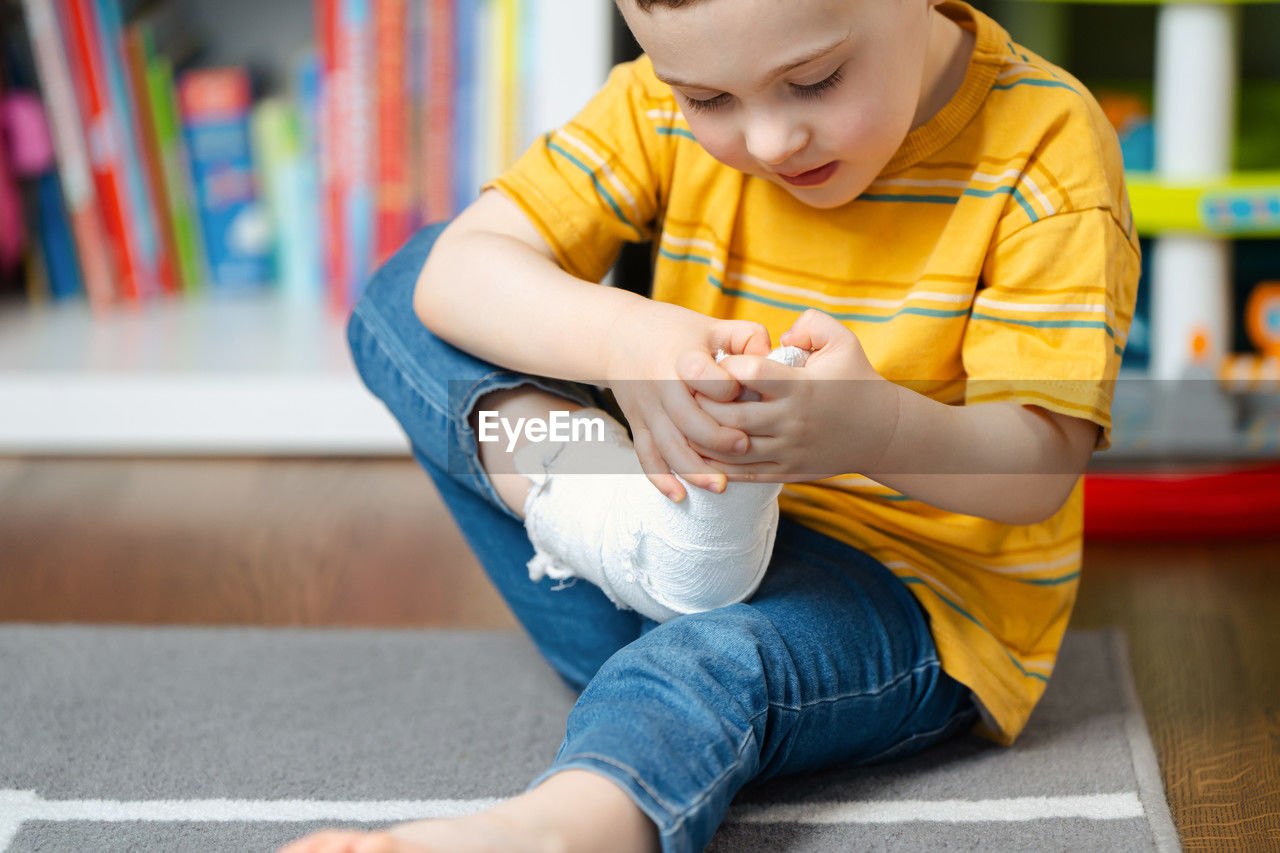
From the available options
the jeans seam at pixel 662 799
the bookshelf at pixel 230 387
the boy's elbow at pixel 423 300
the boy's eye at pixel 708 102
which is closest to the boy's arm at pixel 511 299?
the boy's elbow at pixel 423 300

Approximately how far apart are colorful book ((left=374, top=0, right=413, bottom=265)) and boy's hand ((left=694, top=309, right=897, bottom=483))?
830 mm

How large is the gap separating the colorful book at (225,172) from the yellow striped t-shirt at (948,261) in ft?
2.74

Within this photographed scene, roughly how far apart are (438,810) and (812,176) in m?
0.39

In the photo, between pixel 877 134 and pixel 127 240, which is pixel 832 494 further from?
pixel 127 240

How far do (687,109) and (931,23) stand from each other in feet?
0.51

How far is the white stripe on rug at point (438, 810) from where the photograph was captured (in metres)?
0.70

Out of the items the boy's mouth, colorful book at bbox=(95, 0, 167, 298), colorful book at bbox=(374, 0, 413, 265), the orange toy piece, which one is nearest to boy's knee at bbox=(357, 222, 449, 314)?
the boy's mouth

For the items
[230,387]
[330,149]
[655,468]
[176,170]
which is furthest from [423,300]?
[176,170]

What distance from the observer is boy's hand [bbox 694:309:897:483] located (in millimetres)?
594

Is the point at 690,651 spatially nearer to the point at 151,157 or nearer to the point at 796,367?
the point at 796,367

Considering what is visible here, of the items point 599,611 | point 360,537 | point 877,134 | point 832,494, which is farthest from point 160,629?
point 877,134

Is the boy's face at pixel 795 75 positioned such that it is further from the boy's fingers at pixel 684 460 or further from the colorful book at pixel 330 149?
the colorful book at pixel 330 149

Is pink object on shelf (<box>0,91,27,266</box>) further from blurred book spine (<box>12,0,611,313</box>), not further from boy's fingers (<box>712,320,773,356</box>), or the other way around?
boy's fingers (<box>712,320,773,356</box>)

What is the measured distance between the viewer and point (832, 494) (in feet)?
2.57
